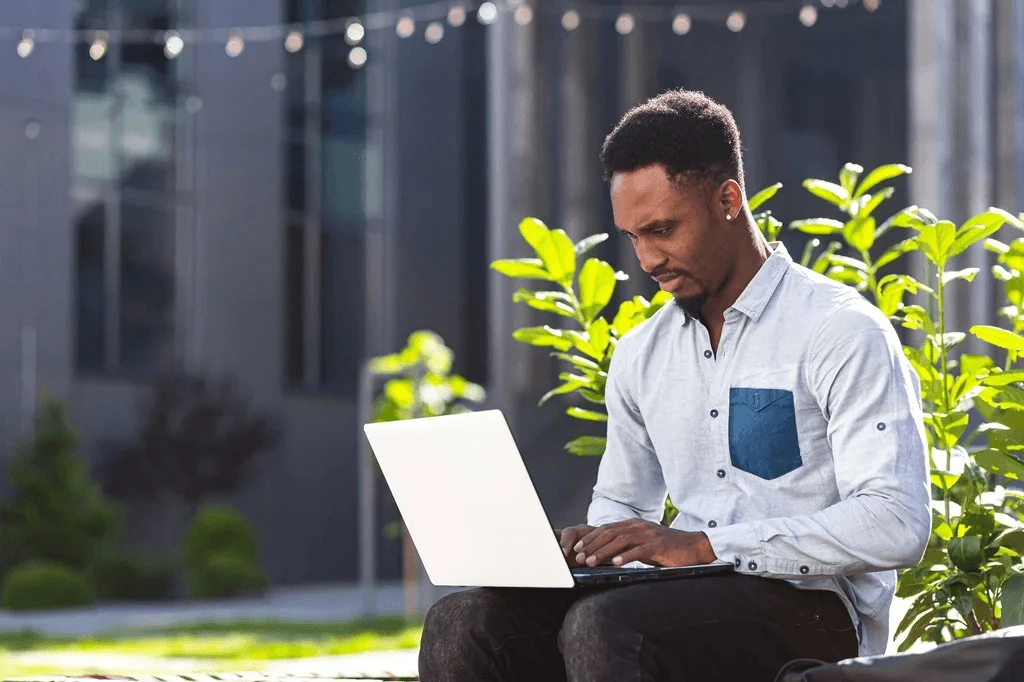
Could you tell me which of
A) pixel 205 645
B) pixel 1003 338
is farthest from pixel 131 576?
pixel 1003 338

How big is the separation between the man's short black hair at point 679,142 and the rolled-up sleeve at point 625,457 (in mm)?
379

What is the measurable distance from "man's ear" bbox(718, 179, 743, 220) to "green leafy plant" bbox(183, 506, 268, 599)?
11978mm

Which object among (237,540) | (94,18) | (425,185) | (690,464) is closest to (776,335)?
(690,464)

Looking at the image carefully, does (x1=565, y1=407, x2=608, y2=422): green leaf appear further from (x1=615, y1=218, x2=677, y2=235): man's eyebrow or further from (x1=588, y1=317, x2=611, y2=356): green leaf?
(x1=615, y1=218, x2=677, y2=235): man's eyebrow

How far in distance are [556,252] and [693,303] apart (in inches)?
31.9

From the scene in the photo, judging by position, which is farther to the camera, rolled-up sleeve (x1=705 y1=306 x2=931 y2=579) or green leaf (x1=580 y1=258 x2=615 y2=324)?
green leaf (x1=580 y1=258 x2=615 y2=324)

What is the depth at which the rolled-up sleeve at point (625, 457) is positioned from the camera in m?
2.65

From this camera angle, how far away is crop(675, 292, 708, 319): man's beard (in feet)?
8.02

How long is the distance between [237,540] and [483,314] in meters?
4.41

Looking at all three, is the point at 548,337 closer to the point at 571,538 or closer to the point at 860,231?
the point at 860,231

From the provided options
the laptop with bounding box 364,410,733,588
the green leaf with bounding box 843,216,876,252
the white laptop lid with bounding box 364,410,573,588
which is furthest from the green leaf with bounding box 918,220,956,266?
the white laptop lid with bounding box 364,410,573,588

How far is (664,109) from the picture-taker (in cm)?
241

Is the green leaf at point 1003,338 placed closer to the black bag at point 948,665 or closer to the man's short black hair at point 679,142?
the man's short black hair at point 679,142

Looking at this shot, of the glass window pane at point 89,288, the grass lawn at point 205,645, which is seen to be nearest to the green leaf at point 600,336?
the grass lawn at point 205,645
